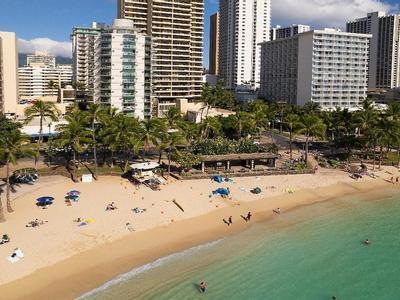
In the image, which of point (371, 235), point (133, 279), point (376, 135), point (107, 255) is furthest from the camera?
point (376, 135)

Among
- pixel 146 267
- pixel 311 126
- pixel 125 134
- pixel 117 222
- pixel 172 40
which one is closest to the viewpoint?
pixel 146 267

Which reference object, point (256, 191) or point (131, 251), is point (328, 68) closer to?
point (256, 191)

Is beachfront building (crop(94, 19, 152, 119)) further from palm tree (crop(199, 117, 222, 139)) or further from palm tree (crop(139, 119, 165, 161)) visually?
palm tree (crop(139, 119, 165, 161))

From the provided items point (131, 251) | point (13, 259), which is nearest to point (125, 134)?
point (131, 251)

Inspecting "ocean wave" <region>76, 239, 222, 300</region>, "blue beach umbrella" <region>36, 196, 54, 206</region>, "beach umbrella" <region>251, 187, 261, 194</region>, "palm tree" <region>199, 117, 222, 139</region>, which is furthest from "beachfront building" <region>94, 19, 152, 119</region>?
"ocean wave" <region>76, 239, 222, 300</region>

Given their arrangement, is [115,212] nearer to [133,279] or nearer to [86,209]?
[86,209]

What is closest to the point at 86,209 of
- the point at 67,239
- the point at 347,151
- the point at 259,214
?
the point at 67,239
